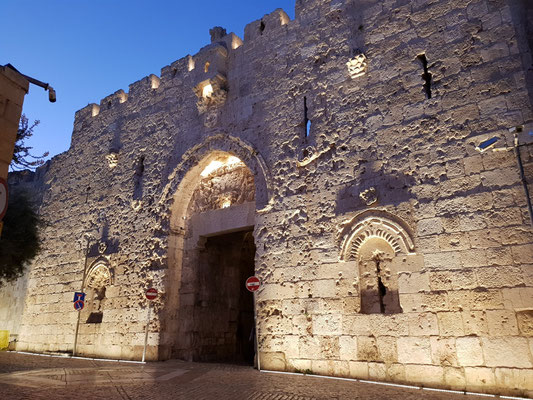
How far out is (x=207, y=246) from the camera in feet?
30.5

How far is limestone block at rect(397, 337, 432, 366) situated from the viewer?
520cm

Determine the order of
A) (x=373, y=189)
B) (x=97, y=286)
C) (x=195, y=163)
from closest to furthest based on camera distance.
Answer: (x=373, y=189), (x=195, y=163), (x=97, y=286)

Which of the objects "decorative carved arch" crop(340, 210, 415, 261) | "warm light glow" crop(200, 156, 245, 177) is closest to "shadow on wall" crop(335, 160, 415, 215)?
"decorative carved arch" crop(340, 210, 415, 261)

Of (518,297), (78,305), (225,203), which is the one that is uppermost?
(225,203)

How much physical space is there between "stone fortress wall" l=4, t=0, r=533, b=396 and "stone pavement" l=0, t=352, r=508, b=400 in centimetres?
62

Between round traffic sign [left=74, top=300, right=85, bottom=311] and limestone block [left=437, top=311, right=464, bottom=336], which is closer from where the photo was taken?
limestone block [left=437, top=311, right=464, bottom=336]

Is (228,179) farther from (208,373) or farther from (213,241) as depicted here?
(208,373)

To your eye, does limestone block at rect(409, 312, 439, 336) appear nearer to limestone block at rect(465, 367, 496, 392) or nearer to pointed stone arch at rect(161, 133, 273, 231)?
limestone block at rect(465, 367, 496, 392)

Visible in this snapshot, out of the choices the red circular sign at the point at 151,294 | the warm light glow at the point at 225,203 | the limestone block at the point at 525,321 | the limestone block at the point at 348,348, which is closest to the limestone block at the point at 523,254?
the limestone block at the point at 525,321

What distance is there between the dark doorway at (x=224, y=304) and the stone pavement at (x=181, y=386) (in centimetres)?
230

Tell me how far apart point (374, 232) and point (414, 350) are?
5.61 feet

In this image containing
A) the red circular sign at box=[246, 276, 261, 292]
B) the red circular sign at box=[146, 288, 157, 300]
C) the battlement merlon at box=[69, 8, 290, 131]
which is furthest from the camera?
the battlement merlon at box=[69, 8, 290, 131]

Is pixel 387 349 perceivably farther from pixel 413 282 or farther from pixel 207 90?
pixel 207 90

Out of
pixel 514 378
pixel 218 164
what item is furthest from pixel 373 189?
pixel 218 164
